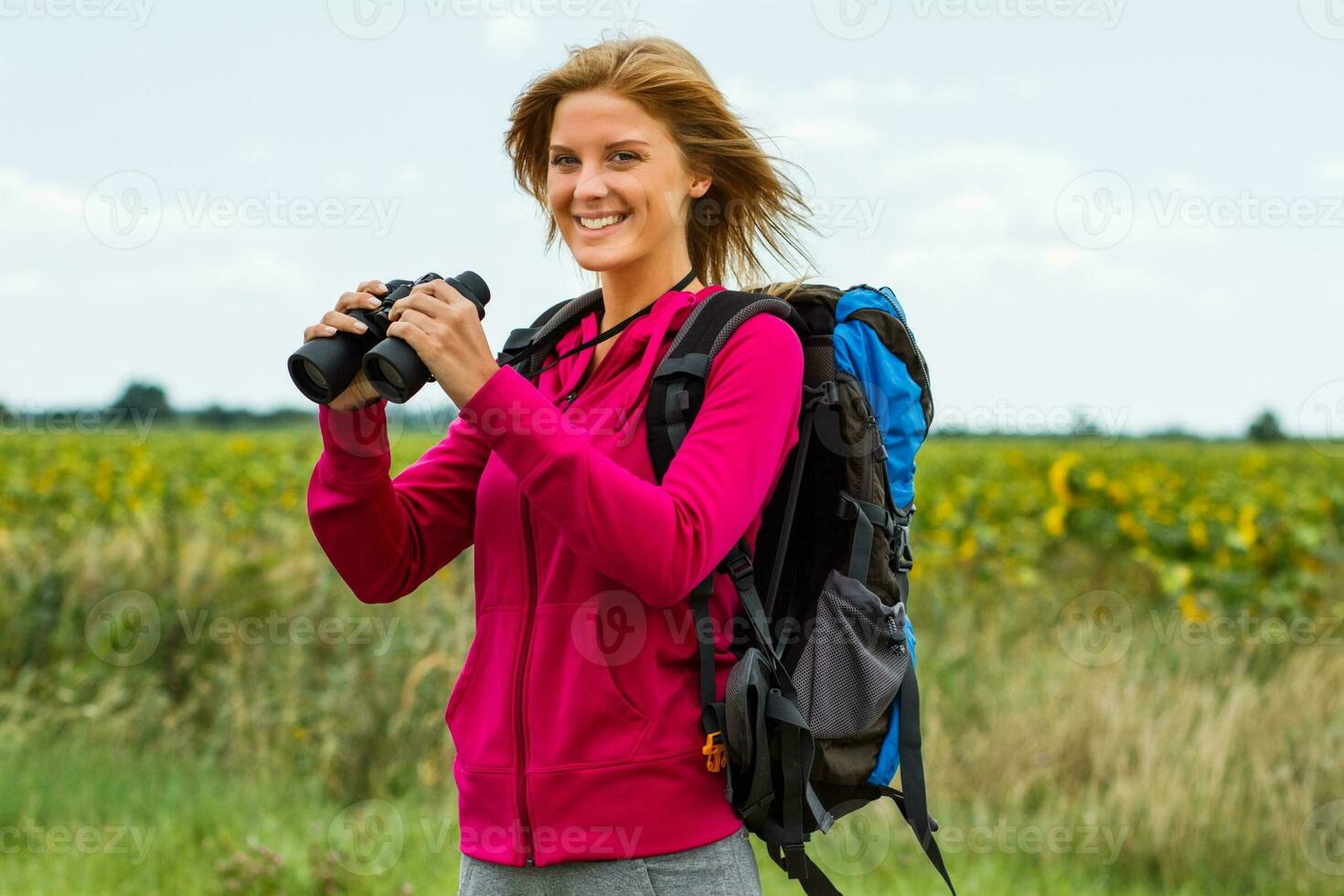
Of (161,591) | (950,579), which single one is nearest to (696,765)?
(161,591)

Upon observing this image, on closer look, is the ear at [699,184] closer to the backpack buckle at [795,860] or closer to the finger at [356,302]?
the finger at [356,302]

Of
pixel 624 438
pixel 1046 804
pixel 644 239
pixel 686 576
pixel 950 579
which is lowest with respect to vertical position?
pixel 1046 804

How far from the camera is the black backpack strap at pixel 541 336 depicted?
7.11 feet

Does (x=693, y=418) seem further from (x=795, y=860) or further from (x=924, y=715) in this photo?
(x=924, y=715)

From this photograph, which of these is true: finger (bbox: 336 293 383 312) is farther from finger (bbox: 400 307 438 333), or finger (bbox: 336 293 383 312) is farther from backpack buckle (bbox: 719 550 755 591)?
backpack buckle (bbox: 719 550 755 591)

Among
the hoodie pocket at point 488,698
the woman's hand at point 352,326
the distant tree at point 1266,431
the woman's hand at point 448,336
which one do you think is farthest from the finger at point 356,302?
the distant tree at point 1266,431

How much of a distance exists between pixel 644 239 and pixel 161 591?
14.9 ft

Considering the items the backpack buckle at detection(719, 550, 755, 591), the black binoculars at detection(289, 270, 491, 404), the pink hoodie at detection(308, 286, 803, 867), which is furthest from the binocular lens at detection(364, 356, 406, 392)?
the backpack buckle at detection(719, 550, 755, 591)

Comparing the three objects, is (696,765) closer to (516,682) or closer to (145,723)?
(516,682)

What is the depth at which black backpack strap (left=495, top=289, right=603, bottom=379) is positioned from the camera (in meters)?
2.17

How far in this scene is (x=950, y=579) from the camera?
271 inches

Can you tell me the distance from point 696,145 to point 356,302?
25.0 inches

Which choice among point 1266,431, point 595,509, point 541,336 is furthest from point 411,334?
point 1266,431

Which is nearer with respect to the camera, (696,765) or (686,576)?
(686,576)
